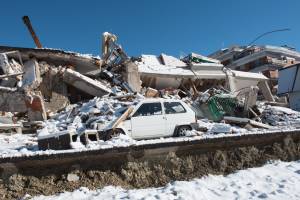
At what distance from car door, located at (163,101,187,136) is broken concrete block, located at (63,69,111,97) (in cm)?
747

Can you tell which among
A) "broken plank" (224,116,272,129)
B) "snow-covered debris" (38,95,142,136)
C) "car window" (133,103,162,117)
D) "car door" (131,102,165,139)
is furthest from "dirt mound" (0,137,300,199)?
"broken plank" (224,116,272,129)

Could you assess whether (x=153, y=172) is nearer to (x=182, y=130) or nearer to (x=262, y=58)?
(x=182, y=130)

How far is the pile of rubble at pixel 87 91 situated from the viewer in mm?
16334

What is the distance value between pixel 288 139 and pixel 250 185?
114 inches

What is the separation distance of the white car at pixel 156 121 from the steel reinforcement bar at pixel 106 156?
3.64m

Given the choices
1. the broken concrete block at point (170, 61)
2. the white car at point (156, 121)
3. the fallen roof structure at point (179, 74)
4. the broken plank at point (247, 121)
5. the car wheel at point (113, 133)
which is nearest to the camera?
the car wheel at point (113, 133)

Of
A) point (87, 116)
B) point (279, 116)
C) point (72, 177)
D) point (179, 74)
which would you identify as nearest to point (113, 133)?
point (87, 116)

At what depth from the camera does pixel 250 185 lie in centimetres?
759

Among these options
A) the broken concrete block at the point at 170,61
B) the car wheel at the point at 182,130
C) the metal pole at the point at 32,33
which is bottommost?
the car wheel at the point at 182,130

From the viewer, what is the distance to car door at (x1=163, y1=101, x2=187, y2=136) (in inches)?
491

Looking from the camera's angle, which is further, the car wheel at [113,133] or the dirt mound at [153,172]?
the car wheel at [113,133]

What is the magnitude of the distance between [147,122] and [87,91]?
8.78 metres

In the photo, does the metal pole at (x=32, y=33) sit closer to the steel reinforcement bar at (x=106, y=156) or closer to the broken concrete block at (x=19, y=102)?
the broken concrete block at (x=19, y=102)

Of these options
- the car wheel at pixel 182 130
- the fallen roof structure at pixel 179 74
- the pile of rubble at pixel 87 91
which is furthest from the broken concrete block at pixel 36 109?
the fallen roof structure at pixel 179 74
